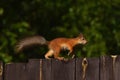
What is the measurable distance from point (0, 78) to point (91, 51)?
4.04 meters

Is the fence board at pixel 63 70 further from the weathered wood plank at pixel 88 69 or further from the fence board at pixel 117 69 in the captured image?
the fence board at pixel 117 69

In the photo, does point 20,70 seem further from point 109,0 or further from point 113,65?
point 109,0

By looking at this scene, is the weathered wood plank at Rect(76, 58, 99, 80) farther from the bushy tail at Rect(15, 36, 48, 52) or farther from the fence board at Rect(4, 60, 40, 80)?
the bushy tail at Rect(15, 36, 48, 52)

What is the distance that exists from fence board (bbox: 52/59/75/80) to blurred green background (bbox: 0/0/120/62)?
12.5 ft

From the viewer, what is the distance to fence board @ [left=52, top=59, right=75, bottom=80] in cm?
375

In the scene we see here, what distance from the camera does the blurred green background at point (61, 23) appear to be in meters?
7.96

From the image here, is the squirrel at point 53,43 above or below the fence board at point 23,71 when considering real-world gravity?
above

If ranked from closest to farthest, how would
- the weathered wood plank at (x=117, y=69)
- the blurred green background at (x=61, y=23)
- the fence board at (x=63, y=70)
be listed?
1. the weathered wood plank at (x=117, y=69)
2. the fence board at (x=63, y=70)
3. the blurred green background at (x=61, y=23)

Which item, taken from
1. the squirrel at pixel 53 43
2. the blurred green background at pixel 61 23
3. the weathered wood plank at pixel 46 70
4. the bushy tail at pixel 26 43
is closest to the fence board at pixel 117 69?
the weathered wood plank at pixel 46 70

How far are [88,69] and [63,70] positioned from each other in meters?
0.17

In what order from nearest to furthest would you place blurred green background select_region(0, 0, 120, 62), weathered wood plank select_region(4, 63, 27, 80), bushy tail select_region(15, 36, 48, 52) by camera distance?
1. weathered wood plank select_region(4, 63, 27, 80)
2. bushy tail select_region(15, 36, 48, 52)
3. blurred green background select_region(0, 0, 120, 62)

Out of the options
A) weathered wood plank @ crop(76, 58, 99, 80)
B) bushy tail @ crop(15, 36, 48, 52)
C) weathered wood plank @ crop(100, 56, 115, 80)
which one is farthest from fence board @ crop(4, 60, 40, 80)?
bushy tail @ crop(15, 36, 48, 52)

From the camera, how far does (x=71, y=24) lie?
28.4 ft

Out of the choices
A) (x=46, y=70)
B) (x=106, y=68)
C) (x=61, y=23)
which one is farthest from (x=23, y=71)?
(x=61, y=23)
